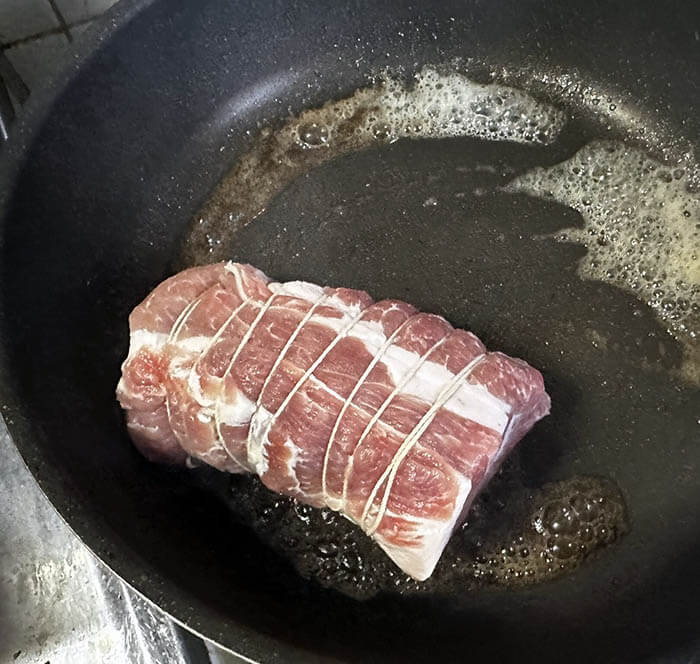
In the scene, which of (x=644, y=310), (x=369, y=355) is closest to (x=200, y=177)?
(x=369, y=355)

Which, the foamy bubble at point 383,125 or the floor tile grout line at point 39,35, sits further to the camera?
the floor tile grout line at point 39,35

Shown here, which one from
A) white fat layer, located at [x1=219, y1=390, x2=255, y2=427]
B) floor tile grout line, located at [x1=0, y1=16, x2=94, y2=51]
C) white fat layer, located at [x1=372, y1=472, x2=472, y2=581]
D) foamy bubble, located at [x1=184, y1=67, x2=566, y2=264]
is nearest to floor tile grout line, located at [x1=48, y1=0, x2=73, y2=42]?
floor tile grout line, located at [x1=0, y1=16, x2=94, y2=51]

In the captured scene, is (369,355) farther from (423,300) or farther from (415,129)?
(415,129)

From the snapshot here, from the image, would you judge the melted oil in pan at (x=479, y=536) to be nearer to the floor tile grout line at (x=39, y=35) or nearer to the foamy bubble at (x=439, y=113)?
the foamy bubble at (x=439, y=113)

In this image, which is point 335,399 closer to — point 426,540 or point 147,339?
point 426,540

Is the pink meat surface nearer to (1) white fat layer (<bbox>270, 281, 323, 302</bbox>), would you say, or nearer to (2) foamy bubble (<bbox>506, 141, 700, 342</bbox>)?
(1) white fat layer (<bbox>270, 281, 323, 302</bbox>)

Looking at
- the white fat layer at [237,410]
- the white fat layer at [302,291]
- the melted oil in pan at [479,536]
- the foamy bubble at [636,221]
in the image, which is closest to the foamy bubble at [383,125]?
the foamy bubble at [636,221]
